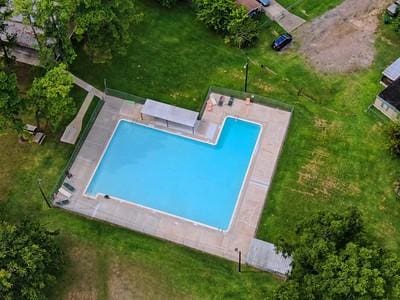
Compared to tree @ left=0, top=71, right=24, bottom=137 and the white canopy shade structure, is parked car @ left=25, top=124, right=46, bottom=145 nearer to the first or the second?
tree @ left=0, top=71, right=24, bottom=137

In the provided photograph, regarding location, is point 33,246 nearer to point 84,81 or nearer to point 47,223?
point 47,223

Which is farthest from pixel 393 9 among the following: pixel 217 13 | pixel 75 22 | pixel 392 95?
pixel 75 22

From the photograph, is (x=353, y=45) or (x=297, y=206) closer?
(x=297, y=206)

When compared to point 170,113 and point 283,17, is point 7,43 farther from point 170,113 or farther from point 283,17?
point 283,17

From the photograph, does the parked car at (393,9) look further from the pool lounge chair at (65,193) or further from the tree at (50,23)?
the pool lounge chair at (65,193)

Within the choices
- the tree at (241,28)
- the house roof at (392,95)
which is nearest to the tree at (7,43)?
the tree at (241,28)

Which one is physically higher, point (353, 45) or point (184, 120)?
point (353, 45)

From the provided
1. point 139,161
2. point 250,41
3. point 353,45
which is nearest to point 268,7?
point 250,41

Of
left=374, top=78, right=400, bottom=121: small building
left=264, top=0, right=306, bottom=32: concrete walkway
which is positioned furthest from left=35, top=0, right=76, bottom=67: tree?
left=374, top=78, right=400, bottom=121: small building
